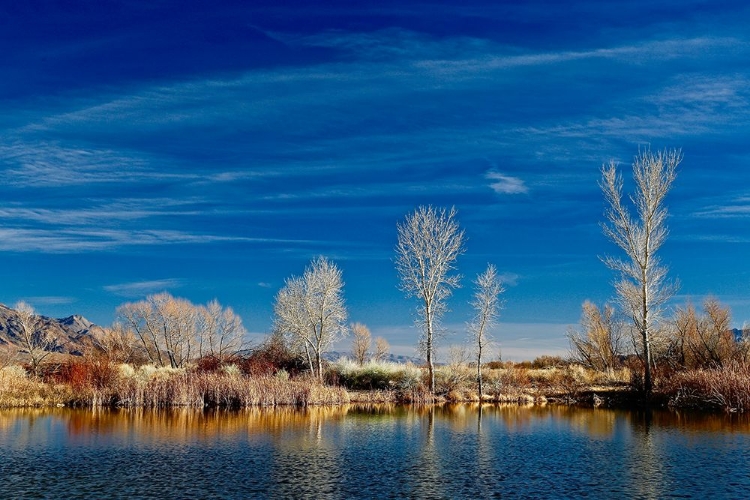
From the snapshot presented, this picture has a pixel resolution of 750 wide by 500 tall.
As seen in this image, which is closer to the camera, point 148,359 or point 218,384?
point 218,384

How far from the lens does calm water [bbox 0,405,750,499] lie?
58.3 feet

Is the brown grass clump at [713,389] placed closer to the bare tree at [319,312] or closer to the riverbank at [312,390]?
the riverbank at [312,390]

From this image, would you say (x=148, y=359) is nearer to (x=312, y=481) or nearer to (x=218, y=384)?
(x=218, y=384)

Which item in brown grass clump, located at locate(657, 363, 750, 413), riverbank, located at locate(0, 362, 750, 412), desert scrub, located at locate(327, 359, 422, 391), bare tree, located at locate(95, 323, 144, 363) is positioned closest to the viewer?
brown grass clump, located at locate(657, 363, 750, 413)

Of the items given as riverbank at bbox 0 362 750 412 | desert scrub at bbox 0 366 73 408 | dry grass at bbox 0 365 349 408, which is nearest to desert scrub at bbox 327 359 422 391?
riverbank at bbox 0 362 750 412

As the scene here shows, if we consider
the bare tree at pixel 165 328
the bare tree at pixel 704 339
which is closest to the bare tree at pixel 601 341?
the bare tree at pixel 704 339

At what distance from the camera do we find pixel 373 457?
75.3ft

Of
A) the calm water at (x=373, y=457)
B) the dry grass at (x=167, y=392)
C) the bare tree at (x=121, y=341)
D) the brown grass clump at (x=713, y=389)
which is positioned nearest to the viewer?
the calm water at (x=373, y=457)

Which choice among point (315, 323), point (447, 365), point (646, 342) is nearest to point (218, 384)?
point (315, 323)

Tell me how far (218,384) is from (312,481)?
26053 mm

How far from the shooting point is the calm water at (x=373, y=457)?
1777cm

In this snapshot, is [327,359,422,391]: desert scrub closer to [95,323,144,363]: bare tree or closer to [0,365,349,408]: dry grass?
[0,365,349,408]: dry grass

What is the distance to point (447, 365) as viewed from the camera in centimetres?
5575

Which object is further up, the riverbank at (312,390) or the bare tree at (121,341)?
the bare tree at (121,341)
